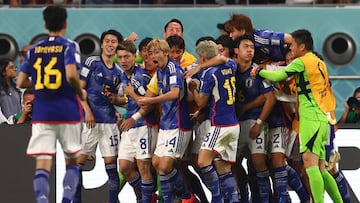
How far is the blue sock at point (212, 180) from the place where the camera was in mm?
16844

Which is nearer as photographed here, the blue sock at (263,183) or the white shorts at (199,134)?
the white shorts at (199,134)

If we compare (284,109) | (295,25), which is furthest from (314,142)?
(295,25)

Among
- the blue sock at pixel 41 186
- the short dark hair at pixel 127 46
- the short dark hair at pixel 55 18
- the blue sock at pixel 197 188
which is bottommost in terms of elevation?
the blue sock at pixel 197 188

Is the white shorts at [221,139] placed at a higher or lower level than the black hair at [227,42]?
lower

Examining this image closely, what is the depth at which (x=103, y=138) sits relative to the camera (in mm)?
17531

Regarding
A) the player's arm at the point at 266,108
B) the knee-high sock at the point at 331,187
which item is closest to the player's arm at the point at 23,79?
the player's arm at the point at 266,108

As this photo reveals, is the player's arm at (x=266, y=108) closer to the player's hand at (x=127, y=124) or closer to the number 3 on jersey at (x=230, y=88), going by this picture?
the number 3 on jersey at (x=230, y=88)

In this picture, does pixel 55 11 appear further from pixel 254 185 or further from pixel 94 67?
pixel 254 185

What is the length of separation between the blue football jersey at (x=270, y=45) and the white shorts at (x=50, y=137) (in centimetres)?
320

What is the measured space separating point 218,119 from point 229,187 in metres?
0.83

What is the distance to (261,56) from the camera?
17.6m

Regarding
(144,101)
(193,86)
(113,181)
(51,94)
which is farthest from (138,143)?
(51,94)

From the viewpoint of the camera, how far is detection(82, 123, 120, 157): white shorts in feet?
57.5

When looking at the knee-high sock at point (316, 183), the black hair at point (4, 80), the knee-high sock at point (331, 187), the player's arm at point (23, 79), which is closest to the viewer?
the player's arm at point (23, 79)
